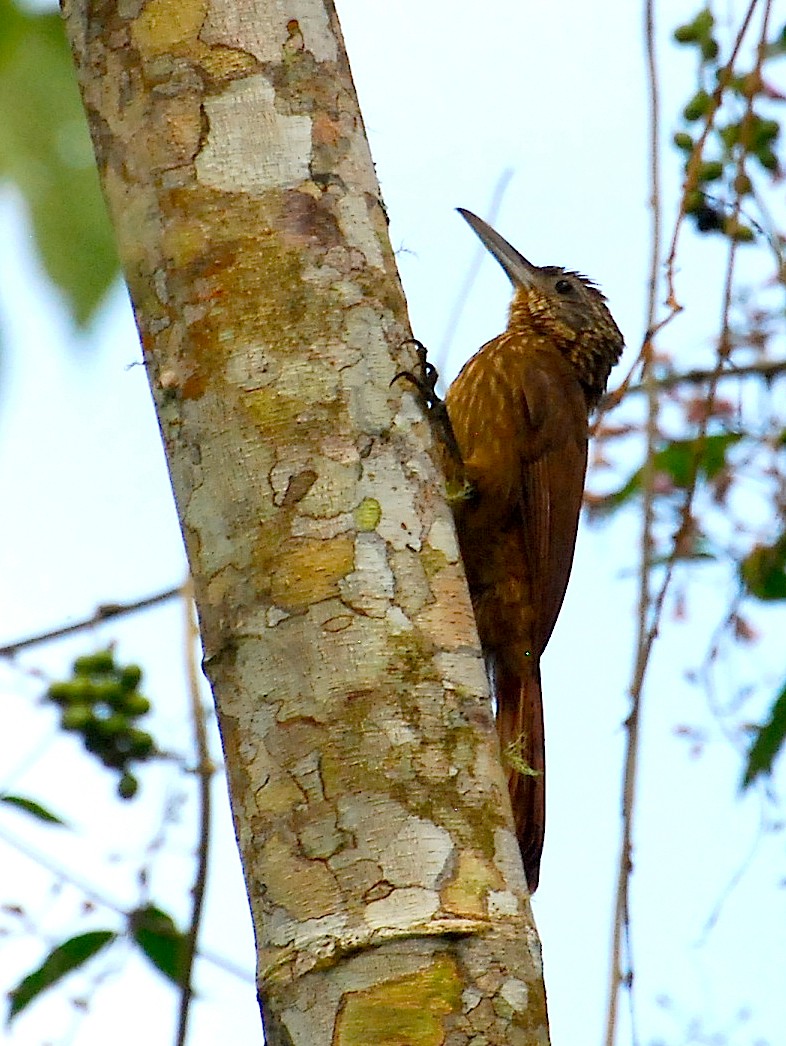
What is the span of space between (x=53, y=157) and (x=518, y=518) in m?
1.32

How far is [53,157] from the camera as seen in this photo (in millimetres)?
2266

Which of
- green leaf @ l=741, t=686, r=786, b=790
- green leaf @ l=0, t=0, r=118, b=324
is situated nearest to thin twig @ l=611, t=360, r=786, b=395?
green leaf @ l=741, t=686, r=786, b=790

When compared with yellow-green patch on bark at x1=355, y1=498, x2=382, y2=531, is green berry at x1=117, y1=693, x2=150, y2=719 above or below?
above

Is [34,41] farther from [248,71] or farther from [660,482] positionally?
[660,482]

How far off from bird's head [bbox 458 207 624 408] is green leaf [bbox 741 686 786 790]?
1.31 meters

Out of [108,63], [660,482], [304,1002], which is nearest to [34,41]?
[108,63]

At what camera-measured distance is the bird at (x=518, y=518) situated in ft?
10.2

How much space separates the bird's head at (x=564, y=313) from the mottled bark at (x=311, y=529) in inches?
80.4

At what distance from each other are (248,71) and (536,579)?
151cm

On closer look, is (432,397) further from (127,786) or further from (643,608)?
(127,786)

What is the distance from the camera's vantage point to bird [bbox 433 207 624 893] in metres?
3.10

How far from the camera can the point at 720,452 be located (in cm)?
344

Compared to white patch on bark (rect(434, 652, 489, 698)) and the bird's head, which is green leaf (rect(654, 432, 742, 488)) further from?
white patch on bark (rect(434, 652, 489, 698))

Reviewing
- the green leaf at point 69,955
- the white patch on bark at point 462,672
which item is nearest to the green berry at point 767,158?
the white patch on bark at point 462,672
